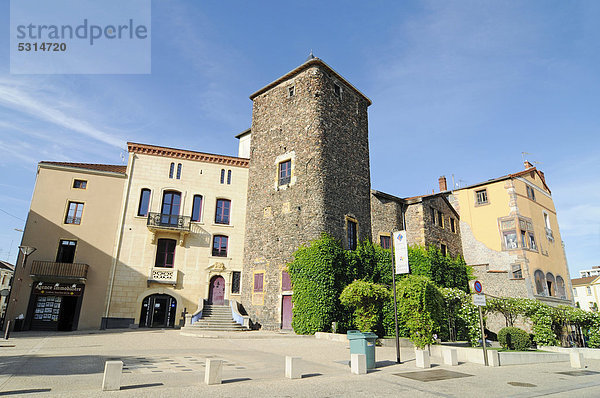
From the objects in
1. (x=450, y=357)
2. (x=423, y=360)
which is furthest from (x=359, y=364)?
(x=450, y=357)

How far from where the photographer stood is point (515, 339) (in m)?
16.0

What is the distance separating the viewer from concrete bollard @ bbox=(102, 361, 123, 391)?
6.61m

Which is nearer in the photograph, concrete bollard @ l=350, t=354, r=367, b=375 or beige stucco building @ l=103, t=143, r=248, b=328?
concrete bollard @ l=350, t=354, r=367, b=375

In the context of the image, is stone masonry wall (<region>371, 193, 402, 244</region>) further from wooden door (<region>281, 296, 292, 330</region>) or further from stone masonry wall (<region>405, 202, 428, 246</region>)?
wooden door (<region>281, 296, 292, 330</region>)

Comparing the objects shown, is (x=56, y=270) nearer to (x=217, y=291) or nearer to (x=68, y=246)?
(x=68, y=246)

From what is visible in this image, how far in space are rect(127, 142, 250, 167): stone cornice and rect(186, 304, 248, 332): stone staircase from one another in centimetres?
1047

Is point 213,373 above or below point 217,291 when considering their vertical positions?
below

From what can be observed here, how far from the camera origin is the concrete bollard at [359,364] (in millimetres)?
9266

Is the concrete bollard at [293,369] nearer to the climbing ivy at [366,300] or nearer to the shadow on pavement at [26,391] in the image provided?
A: the shadow on pavement at [26,391]

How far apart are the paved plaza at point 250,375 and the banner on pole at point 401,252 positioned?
3.18 m

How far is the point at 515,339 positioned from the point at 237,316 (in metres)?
14.7

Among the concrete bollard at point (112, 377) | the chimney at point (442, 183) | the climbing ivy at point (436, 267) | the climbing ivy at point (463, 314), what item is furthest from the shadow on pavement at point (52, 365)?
the chimney at point (442, 183)

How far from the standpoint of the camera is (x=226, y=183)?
26328mm

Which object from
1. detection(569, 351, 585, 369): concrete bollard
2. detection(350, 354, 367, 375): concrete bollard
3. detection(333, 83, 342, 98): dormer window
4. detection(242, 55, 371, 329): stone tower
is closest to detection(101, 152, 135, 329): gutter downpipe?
detection(242, 55, 371, 329): stone tower
